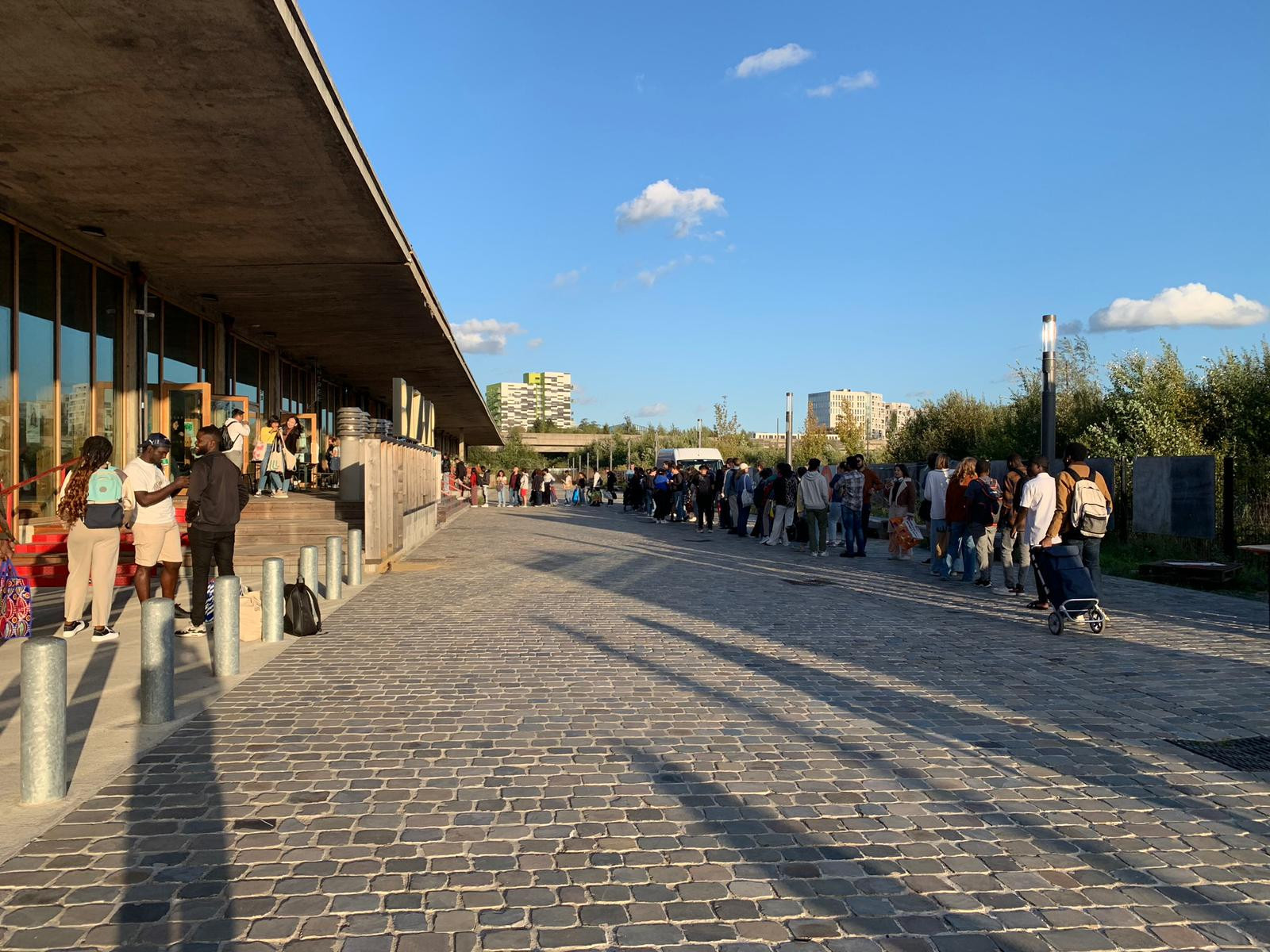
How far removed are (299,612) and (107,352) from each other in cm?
1082

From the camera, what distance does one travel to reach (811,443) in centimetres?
5225

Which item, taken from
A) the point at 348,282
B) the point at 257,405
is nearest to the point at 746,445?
the point at 257,405

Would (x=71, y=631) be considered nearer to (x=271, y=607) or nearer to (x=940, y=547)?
(x=271, y=607)

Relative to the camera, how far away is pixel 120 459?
17.7 m

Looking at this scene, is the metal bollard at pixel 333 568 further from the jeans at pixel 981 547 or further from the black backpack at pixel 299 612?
the jeans at pixel 981 547

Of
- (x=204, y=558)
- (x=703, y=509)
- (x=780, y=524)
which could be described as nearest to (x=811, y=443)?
(x=703, y=509)

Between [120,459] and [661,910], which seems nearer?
[661,910]

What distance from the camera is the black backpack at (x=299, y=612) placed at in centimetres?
897

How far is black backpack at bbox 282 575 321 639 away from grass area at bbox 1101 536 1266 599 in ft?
37.4

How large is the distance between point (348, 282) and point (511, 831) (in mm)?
16934

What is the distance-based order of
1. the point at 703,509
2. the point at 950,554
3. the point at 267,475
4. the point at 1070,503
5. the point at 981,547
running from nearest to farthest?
the point at 1070,503 → the point at 981,547 → the point at 950,554 → the point at 267,475 → the point at 703,509

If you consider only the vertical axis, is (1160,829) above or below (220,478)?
below

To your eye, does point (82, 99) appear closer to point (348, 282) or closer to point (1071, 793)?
point (348, 282)

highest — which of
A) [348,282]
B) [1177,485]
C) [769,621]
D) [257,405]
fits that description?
[348,282]
